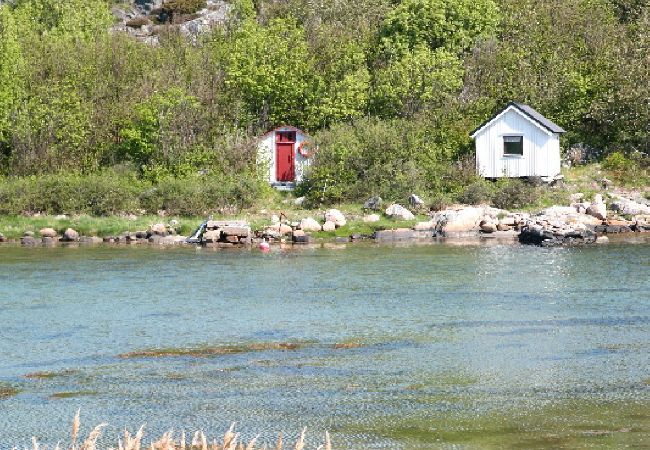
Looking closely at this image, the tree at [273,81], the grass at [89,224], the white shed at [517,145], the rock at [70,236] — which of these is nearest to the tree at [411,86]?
the tree at [273,81]

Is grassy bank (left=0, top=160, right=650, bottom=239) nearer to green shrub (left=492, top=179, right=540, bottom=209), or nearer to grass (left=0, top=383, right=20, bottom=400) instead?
green shrub (left=492, top=179, right=540, bottom=209)

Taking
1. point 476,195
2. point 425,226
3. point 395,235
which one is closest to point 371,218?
point 395,235

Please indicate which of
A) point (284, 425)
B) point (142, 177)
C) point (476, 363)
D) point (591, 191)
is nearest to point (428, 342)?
point (476, 363)

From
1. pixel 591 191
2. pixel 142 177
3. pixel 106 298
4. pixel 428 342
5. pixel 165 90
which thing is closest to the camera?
pixel 428 342

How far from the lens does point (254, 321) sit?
3372cm

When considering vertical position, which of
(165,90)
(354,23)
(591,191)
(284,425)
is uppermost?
(354,23)

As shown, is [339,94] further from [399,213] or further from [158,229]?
[158,229]

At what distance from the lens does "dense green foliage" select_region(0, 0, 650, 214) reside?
64.7 meters

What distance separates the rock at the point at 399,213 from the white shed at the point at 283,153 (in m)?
8.70

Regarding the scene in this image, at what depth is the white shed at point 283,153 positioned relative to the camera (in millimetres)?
66688

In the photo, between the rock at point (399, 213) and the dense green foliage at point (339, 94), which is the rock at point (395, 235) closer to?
the rock at point (399, 213)

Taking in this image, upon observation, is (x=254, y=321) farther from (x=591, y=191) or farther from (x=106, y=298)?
(x=591, y=191)

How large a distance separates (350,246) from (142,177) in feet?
59.2

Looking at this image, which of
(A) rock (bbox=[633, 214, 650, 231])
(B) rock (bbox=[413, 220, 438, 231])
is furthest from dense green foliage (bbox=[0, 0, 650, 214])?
(A) rock (bbox=[633, 214, 650, 231])
